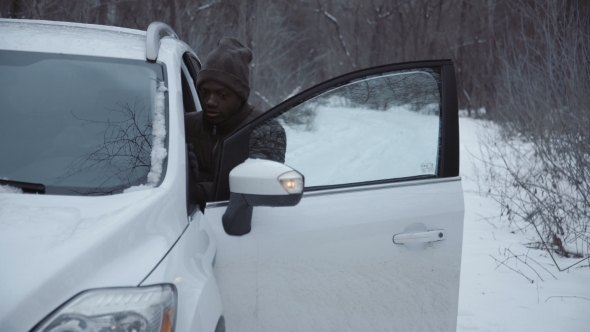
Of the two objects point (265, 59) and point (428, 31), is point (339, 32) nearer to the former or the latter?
point (428, 31)

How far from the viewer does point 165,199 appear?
1968 millimetres

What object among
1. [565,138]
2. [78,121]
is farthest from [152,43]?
[565,138]

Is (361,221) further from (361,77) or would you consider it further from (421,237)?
(361,77)

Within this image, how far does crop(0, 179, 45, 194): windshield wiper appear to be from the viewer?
1.98m

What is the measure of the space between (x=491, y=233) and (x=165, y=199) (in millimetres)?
5570

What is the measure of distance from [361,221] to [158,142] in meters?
0.84

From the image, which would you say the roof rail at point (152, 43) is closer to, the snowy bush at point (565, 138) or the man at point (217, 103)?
the man at point (217, 103)

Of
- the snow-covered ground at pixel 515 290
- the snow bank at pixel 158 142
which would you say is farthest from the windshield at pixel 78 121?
the snow-covered ground at pixel 515 290

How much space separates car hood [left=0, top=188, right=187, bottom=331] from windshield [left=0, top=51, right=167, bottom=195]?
0.57ft

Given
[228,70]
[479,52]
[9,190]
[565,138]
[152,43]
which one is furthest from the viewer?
[479,52]

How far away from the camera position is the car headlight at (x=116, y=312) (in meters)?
1.44

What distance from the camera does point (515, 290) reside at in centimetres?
486

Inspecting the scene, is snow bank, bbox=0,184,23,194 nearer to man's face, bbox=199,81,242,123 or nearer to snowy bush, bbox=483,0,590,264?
man's face, bbox=199,81,242,123

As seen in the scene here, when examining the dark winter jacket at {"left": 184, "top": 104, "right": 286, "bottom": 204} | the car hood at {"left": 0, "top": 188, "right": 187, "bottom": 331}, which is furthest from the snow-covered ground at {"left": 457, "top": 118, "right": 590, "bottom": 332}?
the car hood at {"left": 0, "top": 188, "right": 187, "bottom": 331}
